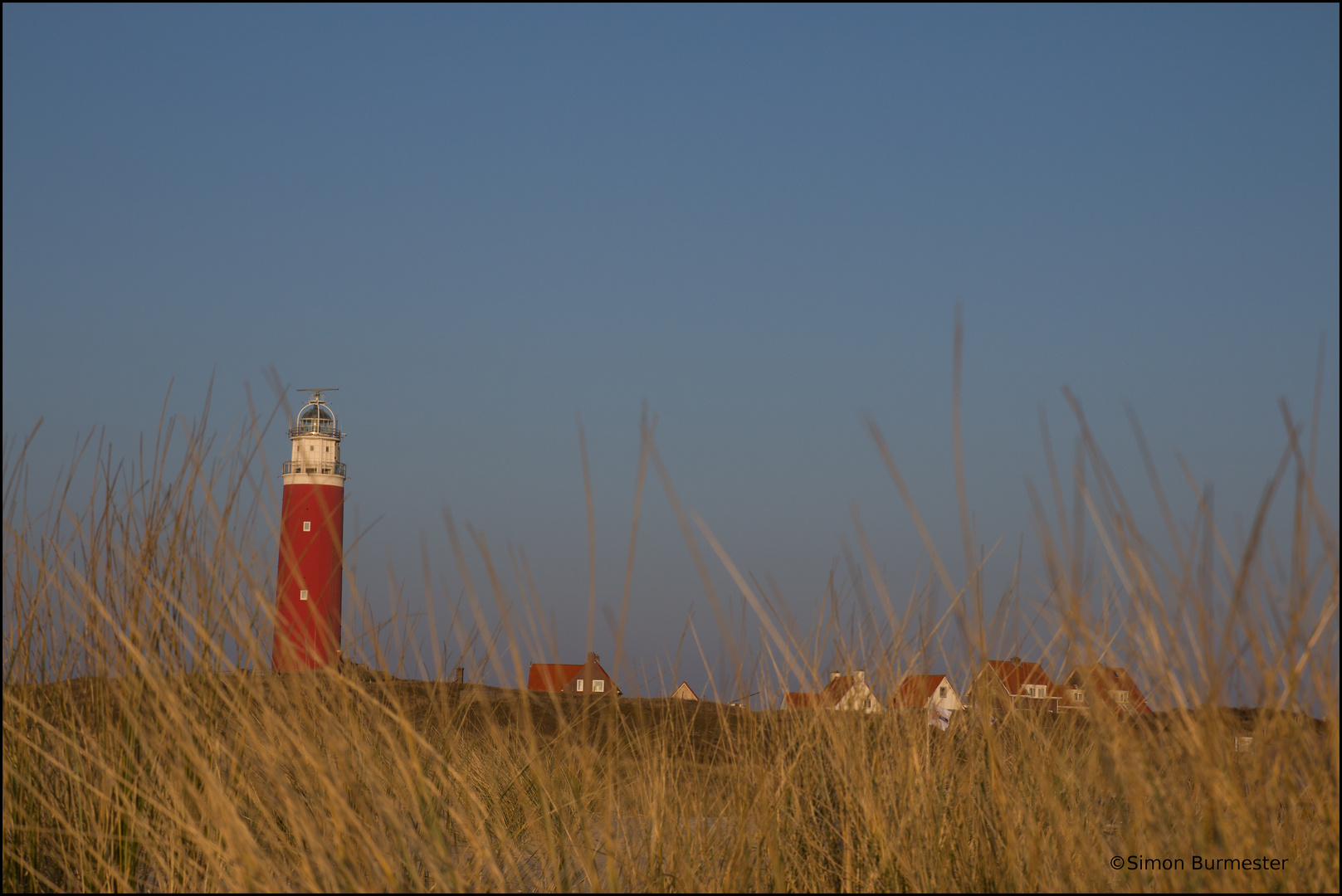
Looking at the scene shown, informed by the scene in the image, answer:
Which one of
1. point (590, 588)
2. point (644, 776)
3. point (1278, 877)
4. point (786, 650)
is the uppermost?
point (590, 588)

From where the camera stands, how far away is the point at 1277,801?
1465 mm

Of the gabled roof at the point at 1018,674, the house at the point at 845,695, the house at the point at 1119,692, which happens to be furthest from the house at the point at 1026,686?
the house at the point at 1119,692

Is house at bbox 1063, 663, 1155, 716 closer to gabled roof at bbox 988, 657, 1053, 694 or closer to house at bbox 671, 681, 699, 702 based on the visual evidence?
gabled roof at bbox 988, 657, 1053, 694

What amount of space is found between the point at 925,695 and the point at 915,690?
1.1 inches

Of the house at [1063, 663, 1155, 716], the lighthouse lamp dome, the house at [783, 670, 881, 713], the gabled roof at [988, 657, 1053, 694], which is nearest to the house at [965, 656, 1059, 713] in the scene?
the gabled roof at [988, 657, 1053, 694]

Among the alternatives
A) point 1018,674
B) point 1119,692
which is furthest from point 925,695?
point 1119,692

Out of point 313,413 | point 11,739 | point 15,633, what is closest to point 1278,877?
point 11,739

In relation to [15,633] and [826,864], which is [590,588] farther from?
[15,633]

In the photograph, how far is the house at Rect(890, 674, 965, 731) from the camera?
252cm

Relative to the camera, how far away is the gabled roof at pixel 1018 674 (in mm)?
2596

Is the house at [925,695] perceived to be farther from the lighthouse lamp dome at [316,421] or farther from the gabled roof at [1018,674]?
the lighthouse lamp dome at [316,421]

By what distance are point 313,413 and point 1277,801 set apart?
20332mm

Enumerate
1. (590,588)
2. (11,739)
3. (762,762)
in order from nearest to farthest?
1. (590,588)
2. (11,739)
3. (762,762)

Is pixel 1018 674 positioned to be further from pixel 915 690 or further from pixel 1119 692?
pixel 1119 692
